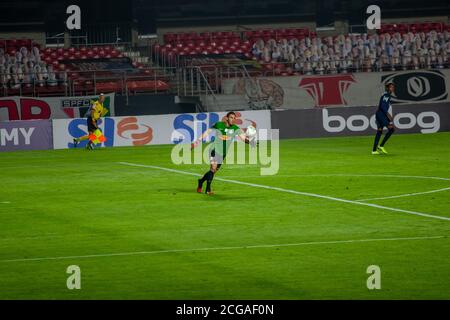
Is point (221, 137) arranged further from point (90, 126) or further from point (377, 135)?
point (90, 126)

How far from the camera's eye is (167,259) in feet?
50.0

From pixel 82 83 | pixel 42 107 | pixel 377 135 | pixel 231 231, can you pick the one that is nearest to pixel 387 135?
pixel 377 135

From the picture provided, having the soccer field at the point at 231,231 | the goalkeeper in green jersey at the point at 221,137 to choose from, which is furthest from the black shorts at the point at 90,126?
the goalkeeper in green jersey at the point at 221,137

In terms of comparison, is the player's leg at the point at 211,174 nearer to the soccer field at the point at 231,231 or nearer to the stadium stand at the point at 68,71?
Answer: the soccer field at the point at 231,231

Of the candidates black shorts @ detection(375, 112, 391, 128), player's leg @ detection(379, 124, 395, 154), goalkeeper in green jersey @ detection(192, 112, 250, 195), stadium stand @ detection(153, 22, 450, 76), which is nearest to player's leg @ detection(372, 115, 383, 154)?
black shorts @ detection(375, 112, 391, 128)

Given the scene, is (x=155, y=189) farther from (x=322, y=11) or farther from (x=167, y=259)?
(x=322, y=11)

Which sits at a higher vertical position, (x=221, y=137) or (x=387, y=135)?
(x=221, y=137)

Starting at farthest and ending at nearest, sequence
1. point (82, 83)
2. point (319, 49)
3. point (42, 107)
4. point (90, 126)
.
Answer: point (319, 49) < point (82, 83) < point (42, 107) < point (90, 126)

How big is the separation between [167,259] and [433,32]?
41.6 m

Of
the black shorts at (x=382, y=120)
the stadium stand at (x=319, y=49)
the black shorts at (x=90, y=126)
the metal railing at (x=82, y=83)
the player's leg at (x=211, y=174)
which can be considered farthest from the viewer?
the stadium stand at (x=319, y=49)

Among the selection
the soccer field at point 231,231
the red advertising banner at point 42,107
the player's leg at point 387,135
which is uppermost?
the red advertising banner at point 42,107

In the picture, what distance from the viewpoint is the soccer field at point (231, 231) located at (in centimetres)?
1330

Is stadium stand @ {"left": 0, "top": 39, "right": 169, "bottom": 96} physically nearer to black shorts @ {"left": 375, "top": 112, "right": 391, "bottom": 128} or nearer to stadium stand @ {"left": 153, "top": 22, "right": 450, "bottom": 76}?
stadium stand @ {"left": 153, "top": 22, "right": 450, "bottom": 76}

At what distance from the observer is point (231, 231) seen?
17.9m
